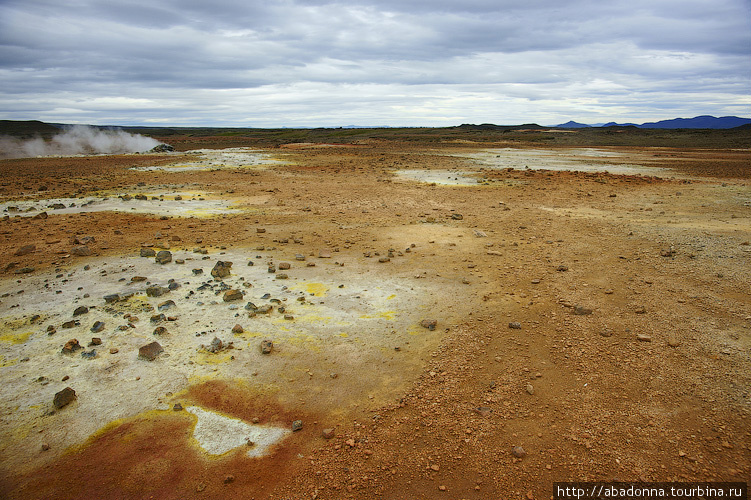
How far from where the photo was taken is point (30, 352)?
4.92 m

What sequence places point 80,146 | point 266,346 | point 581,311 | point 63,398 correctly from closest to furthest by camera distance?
1. point 63,398
2. point 266,346
3. point 581,311
4. point 80,146

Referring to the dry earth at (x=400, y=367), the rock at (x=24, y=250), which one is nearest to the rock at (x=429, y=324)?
the dry earth at (x=400, y=367)

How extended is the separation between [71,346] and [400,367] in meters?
3.95

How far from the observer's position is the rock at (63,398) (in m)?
4.05

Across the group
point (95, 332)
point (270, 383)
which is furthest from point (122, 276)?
point (270, 383)

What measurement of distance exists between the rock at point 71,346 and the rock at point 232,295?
74.3 inches

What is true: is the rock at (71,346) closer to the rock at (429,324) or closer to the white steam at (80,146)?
the rock at (429,324)

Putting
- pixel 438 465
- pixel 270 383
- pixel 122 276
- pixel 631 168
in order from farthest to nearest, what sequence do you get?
pixel 631 168
pixel 122 276
pixel 270 383
pixel 438 465

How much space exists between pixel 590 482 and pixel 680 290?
4.56 metres

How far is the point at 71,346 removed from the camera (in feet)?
16.2

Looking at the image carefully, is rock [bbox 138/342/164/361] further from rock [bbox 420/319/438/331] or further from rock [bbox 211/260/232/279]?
rock [bbox 420/319/438/331]

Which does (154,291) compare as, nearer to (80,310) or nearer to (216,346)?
(80,310)

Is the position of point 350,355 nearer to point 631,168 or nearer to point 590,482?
point 590,482

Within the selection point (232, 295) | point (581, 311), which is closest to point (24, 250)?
point (232, 295)
